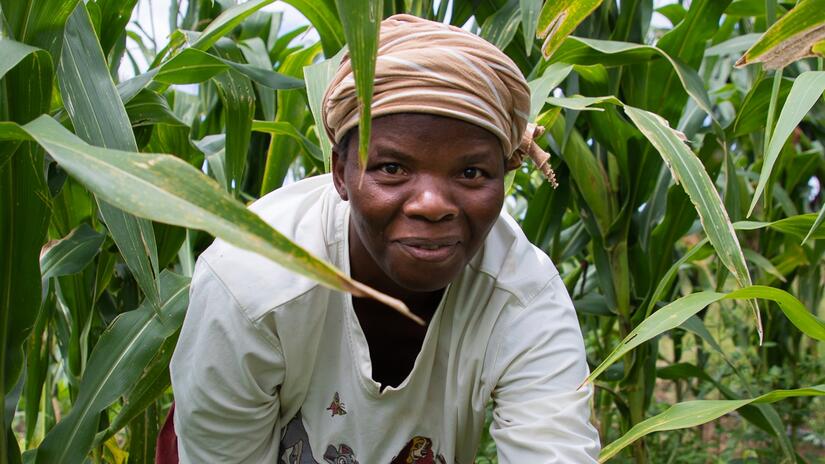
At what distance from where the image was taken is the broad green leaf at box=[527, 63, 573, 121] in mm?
1251

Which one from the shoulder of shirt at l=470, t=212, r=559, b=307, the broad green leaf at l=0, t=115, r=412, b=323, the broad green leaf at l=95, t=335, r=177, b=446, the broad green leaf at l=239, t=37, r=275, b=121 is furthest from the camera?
the broad green leaf at l=239, t=37, r=275, b=121

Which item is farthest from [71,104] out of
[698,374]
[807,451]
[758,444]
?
[807,451]

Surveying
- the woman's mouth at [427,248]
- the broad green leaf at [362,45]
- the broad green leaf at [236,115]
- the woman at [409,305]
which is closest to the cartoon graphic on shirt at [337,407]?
the woman at [409,305]

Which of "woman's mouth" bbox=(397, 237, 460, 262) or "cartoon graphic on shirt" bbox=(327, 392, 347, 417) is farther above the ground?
"woman's mouth" bbox=(397, 237, 460, 262)

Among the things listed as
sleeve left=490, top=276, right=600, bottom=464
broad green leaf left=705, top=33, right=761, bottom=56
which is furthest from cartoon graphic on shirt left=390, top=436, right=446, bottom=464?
broad green leaf left=705, top=33, right=761, bottom=56

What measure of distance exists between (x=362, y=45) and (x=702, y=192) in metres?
0.63

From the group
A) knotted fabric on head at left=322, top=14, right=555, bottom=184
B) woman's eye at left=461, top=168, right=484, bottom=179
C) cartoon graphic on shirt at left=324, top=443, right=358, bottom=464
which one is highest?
knotted fabric on head at left=322, top=14, right=555, bottom=184

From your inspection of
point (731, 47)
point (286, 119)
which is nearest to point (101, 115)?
point (286, 119)

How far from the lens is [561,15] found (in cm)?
101

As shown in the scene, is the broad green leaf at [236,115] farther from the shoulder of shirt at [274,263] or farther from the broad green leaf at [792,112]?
the broad green leaf at [792,112]

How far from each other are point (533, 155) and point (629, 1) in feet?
1.76

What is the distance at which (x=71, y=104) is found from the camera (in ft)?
3.26

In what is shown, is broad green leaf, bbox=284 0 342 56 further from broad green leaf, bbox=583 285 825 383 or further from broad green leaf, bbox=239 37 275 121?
broad green leaf, bbox=583 285 825 383

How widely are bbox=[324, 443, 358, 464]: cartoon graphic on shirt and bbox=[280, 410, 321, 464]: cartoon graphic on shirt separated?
22 mm
